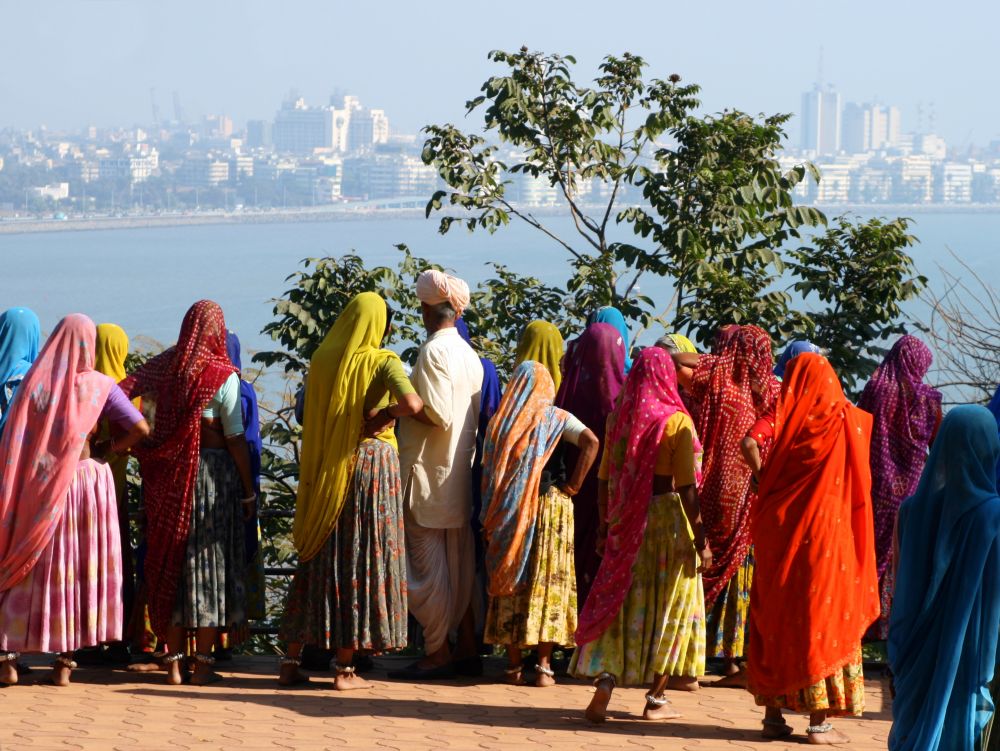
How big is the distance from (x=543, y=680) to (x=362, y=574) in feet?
2.90

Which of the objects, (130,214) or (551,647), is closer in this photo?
(551,647)

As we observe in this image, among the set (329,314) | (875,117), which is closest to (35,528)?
(329,314)

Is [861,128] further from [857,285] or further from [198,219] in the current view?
[857,285]

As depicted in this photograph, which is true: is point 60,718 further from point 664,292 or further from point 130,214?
point 130,214

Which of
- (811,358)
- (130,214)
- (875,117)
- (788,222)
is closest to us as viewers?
(811,358)

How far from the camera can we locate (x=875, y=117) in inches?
7746

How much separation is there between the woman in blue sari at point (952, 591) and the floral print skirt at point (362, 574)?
6.94 feet

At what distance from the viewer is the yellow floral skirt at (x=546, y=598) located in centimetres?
572

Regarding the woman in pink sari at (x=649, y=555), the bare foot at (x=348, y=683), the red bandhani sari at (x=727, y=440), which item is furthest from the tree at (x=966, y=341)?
the bare foot at (x=348, y=683)

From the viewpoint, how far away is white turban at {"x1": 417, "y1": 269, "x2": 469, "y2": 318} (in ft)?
19.1

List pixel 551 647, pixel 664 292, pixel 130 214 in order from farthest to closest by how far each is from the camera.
Result: pixel 130 214 < pixel 664 292 < pixel 551 647

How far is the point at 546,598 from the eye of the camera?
575 centimetres

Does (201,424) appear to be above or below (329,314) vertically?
below

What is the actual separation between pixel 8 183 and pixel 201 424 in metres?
134
